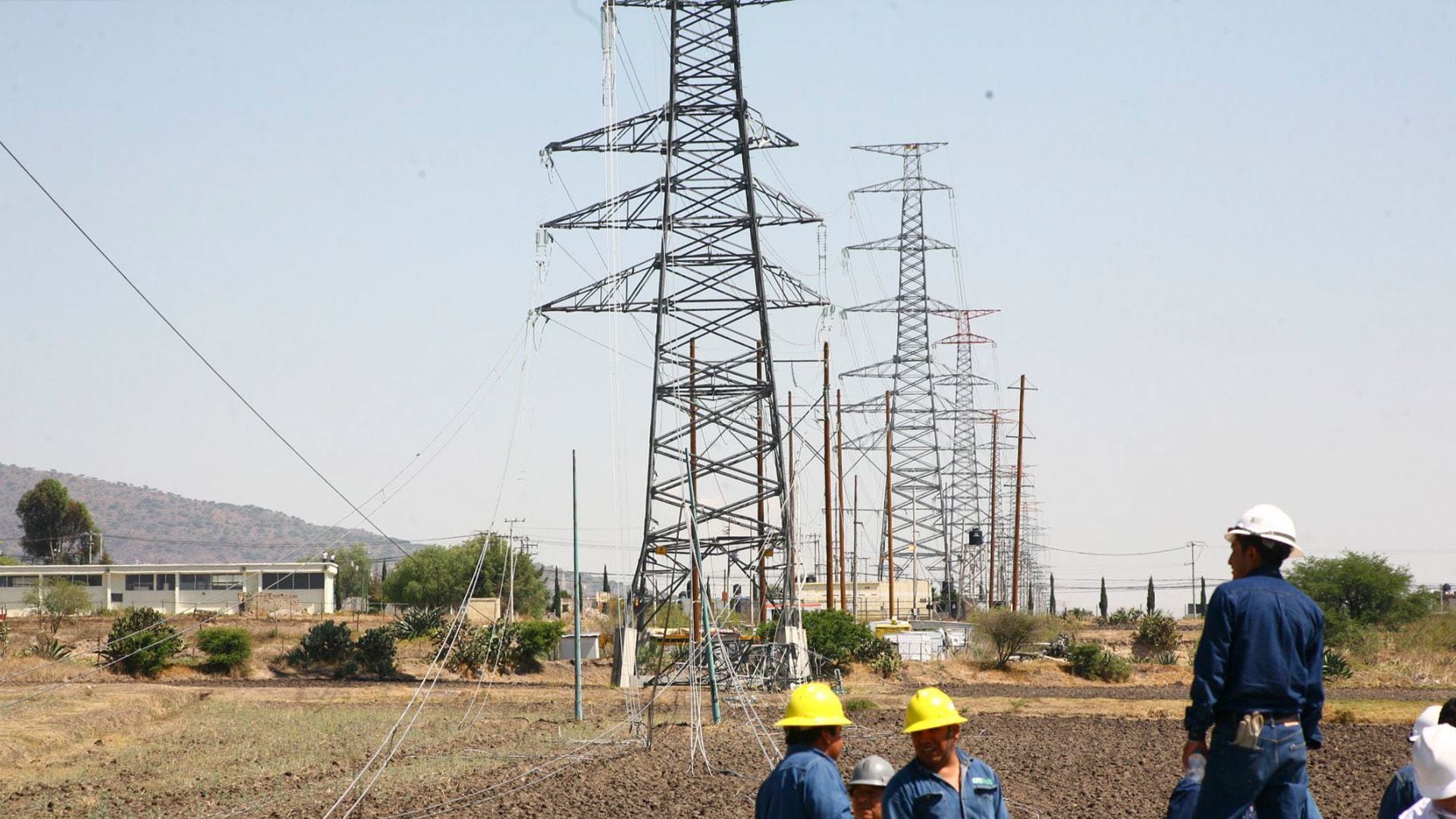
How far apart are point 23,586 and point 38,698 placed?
213 feet

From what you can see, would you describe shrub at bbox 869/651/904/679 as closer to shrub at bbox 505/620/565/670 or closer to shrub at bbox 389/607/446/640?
shrub at bbox 505/620/565/670

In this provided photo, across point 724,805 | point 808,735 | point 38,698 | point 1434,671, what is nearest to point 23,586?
point 38,698

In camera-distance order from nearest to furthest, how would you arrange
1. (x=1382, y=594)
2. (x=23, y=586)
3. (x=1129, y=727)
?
1. (x=1129, y=727)
2. (x=1382, y=594)
3. (x=23, y=586)

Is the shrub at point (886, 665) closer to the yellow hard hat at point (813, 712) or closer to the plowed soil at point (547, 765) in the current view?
the plowed soil at point (547, 765)

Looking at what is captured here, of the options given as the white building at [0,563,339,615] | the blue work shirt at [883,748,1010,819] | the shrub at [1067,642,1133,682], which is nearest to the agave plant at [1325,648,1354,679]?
the shrub at [1067,642,1133,682]

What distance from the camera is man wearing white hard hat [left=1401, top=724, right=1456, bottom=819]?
6051 millimetres

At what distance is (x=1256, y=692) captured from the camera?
6.90 meters

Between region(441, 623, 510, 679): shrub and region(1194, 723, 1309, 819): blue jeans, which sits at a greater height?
region(1194, 723, 1309, 819): blue jeans

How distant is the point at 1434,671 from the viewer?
155 feet

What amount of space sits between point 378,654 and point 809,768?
4207 cm

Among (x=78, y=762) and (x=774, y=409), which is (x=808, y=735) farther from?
(x=774, y=409)

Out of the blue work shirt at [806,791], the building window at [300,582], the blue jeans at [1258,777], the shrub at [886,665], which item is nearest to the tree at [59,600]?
the building window at [300,582]

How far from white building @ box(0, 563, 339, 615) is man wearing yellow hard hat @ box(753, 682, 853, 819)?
275 ft

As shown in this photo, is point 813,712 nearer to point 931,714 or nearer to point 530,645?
point 931,714
